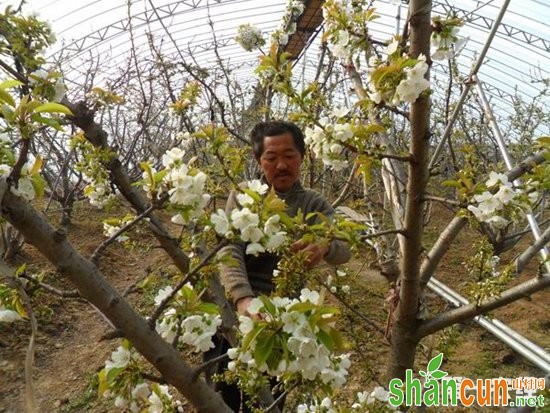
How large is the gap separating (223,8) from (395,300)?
12.3 metres

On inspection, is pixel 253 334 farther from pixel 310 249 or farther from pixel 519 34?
pixel 519 34

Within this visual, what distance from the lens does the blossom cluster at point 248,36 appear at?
2.96 metres

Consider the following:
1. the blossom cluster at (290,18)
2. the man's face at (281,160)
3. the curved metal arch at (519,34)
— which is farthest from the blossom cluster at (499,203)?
the curved metal arch at (519,34)

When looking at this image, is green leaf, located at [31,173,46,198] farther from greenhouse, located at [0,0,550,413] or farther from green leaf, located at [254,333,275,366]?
green leaf, located at [254,333,275,366]

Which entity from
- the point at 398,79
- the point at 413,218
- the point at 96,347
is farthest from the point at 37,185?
the point at 96,347

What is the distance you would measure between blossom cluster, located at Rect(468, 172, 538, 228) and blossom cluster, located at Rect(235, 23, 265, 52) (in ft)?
6.54

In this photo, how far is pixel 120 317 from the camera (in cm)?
96

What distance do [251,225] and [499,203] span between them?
2.43ft

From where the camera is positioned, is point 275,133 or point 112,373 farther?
point 275,133

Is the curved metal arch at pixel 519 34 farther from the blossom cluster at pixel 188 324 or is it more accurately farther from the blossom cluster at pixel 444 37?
the blossom cluster at pixel 188 324

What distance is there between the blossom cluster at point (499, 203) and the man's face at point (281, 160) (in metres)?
0.85

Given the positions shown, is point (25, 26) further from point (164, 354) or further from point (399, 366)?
point (399, 366)

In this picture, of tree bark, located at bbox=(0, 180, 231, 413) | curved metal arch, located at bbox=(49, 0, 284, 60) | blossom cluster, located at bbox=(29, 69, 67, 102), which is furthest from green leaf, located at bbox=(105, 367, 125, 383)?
curved metal arch, located at bbox=(49, 0, 284, 60)

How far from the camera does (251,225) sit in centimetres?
110
